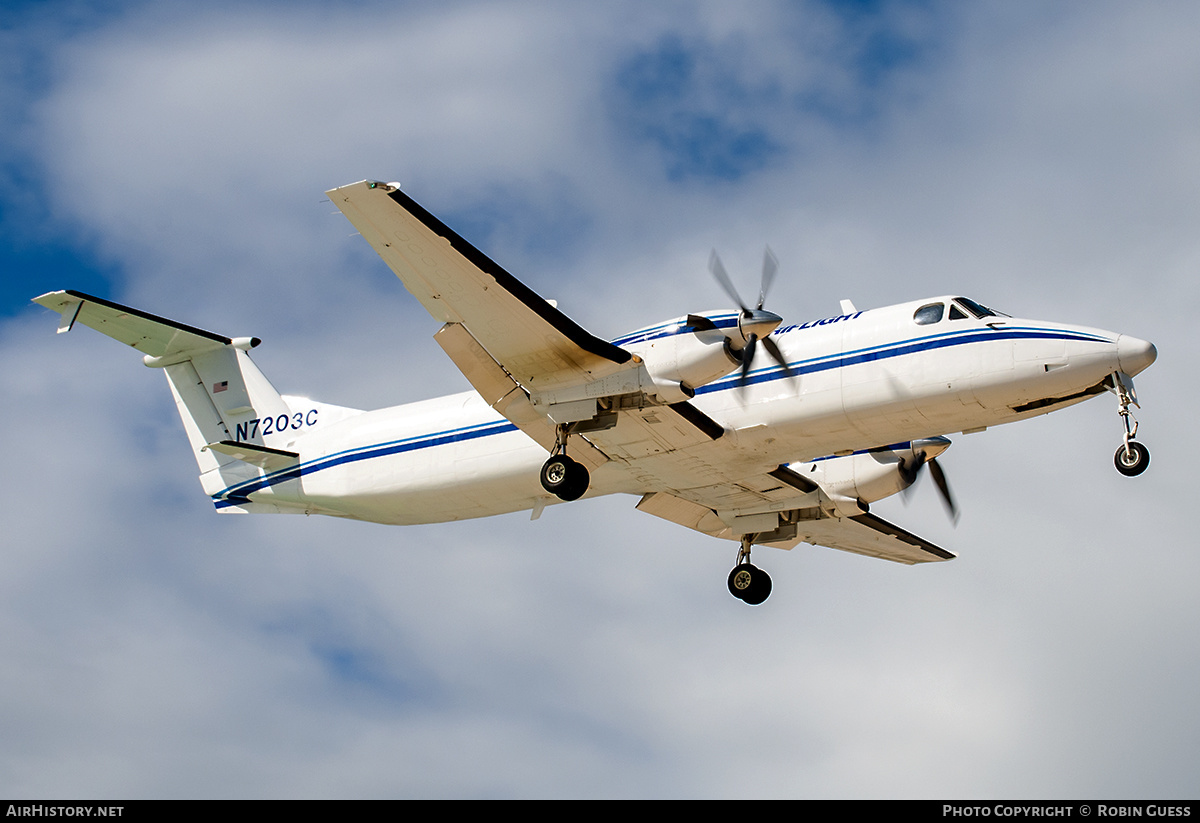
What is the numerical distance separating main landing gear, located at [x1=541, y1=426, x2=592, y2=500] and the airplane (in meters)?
0.03

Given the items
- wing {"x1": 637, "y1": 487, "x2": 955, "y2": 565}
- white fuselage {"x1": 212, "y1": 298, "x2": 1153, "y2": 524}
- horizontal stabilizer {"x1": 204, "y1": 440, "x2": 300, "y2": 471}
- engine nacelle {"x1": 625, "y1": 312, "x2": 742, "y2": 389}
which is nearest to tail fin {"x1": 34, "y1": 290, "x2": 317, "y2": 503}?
horizontal stabilizer {"x1": 204, "y1": 440, "x2": 300, "y2": 471}

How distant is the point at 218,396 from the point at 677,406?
1194 centimetres

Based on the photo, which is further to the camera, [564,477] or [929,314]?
[564,477]

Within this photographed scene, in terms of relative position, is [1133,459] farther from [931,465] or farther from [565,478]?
[565,478]

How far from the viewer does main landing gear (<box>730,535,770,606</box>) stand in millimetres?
21891

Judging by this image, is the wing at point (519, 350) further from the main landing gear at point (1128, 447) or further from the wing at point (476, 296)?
the main landing gear at point (1128, 447)

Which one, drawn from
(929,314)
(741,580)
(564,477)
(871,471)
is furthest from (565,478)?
(871,471)

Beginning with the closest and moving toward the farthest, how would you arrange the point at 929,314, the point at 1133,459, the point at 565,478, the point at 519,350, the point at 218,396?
the point at 1133,459 < the point at 519,350 < the point at 929,314 < the point at 565,478 < the point at 218,396

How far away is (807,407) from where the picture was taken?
17469mm

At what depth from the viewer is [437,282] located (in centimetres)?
1633

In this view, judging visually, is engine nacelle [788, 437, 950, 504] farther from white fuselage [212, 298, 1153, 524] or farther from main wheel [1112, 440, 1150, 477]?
main wheel [1112, 440, 1150, 477]

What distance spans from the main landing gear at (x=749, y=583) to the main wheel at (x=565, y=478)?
5678 mm

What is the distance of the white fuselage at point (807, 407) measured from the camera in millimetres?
16453
